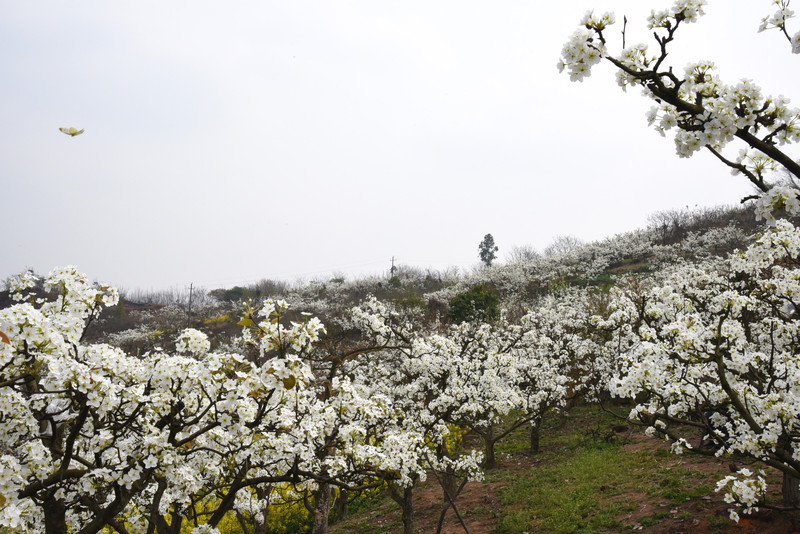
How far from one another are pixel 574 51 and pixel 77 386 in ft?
15.3

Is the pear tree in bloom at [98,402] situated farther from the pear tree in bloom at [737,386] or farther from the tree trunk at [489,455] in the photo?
the tree trunk at [489,455]

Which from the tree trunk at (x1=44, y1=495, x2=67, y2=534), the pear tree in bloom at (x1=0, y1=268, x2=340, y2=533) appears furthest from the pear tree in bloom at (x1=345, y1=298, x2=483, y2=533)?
the tree trunk at (x1=44, y1=495, x2=67, y2=534)

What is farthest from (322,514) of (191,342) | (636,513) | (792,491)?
(792,491)

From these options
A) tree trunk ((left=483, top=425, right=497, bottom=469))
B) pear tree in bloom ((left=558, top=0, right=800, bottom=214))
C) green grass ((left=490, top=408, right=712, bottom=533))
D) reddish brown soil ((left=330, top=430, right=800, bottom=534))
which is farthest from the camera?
tree trunk ((left=483, top=425, right=497, bottom=469))

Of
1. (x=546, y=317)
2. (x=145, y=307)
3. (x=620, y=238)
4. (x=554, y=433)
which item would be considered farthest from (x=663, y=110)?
(x=145, y=307)

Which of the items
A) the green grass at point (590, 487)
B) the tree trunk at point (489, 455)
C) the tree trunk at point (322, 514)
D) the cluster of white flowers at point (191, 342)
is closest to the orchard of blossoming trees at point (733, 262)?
the green grass at point (590, 487)

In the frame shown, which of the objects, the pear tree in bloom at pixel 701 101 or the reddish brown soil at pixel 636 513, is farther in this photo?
the reddish brown soil at pixel 636 513

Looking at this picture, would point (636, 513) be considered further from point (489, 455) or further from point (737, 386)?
point (489, 455)

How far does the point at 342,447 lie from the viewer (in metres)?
6.70

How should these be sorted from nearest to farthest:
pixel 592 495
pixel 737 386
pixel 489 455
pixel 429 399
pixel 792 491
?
pixel 737 386 < pixel 792 491 < pixel 592 495 < pixel 429 399 < pixel 489 455

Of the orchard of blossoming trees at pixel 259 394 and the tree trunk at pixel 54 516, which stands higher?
the orchard of blossoming trees at pixel 259 394

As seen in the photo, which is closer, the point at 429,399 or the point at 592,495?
the point at 592,495

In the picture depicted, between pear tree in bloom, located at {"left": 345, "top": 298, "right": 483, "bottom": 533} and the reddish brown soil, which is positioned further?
pear tree in bloom, located at {"left": 345, "top": 298, "right": 483, "bottom": 533}

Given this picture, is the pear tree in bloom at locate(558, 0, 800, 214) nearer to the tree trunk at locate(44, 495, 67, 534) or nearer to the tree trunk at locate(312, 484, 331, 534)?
the tree trunk at locate(44, 495, 67, 534)
